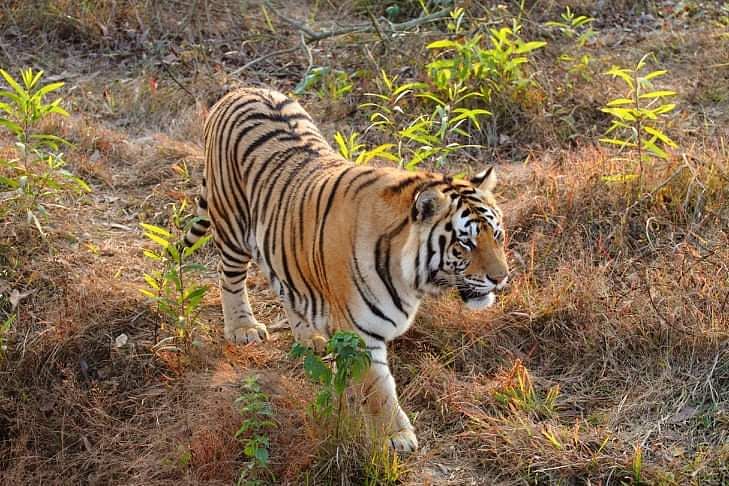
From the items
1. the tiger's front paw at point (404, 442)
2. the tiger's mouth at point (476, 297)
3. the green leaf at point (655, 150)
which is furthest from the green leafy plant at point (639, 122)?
the tiger's front paw at point (404, 442)

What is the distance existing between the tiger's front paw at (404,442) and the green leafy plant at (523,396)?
507 mm

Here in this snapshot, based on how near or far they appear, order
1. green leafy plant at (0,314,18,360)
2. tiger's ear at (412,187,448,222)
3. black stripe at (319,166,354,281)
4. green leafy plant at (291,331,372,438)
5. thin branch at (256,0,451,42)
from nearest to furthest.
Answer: green leafy plant at (291,331,372,438) → tiger's ear at (412,187,448,222) → black stripe at (319,166,354,281) → green leafy plant at (0,314,18,360) → thin branch at (256,0,451,42)

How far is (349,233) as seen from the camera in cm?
395

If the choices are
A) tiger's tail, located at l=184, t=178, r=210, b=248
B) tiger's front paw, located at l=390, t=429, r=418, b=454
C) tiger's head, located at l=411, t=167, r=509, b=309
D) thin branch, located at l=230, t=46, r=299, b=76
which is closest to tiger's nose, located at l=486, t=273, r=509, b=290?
tiger's head, located at l=411, t=167, r=509, b=309

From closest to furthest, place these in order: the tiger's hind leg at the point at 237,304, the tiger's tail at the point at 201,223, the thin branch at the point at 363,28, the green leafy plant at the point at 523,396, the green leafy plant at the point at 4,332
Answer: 1. the green leafy plant at the point at 523,396
2. the green leafy plant at the point at 4,332
3. the tiger's hind leg at the point at 237,304
4. the tiger's tail at the point at 201,223
5. the thin branch at the point at 363,28

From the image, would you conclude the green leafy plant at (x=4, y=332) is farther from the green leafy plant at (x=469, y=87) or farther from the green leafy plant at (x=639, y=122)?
the green leafy plant at (x=639, y=122)

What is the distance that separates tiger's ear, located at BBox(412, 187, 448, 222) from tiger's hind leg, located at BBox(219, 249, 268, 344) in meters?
1.44

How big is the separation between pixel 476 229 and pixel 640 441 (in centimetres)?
123

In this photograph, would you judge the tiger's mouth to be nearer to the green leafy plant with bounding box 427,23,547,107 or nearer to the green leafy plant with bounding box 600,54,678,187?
the green leafy plant with bounding box 600,54,678,187

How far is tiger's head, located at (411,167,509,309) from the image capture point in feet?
12.4

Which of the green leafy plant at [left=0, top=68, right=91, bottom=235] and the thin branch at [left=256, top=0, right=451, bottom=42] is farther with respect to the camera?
the thin branch at [left=256, top=0, right=451, bottom=42]

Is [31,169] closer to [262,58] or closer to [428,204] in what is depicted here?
[262,58]

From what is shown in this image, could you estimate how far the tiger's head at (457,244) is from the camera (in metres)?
3.79

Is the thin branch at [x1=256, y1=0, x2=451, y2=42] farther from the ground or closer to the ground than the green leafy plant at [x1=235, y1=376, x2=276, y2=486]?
closer to the ground
